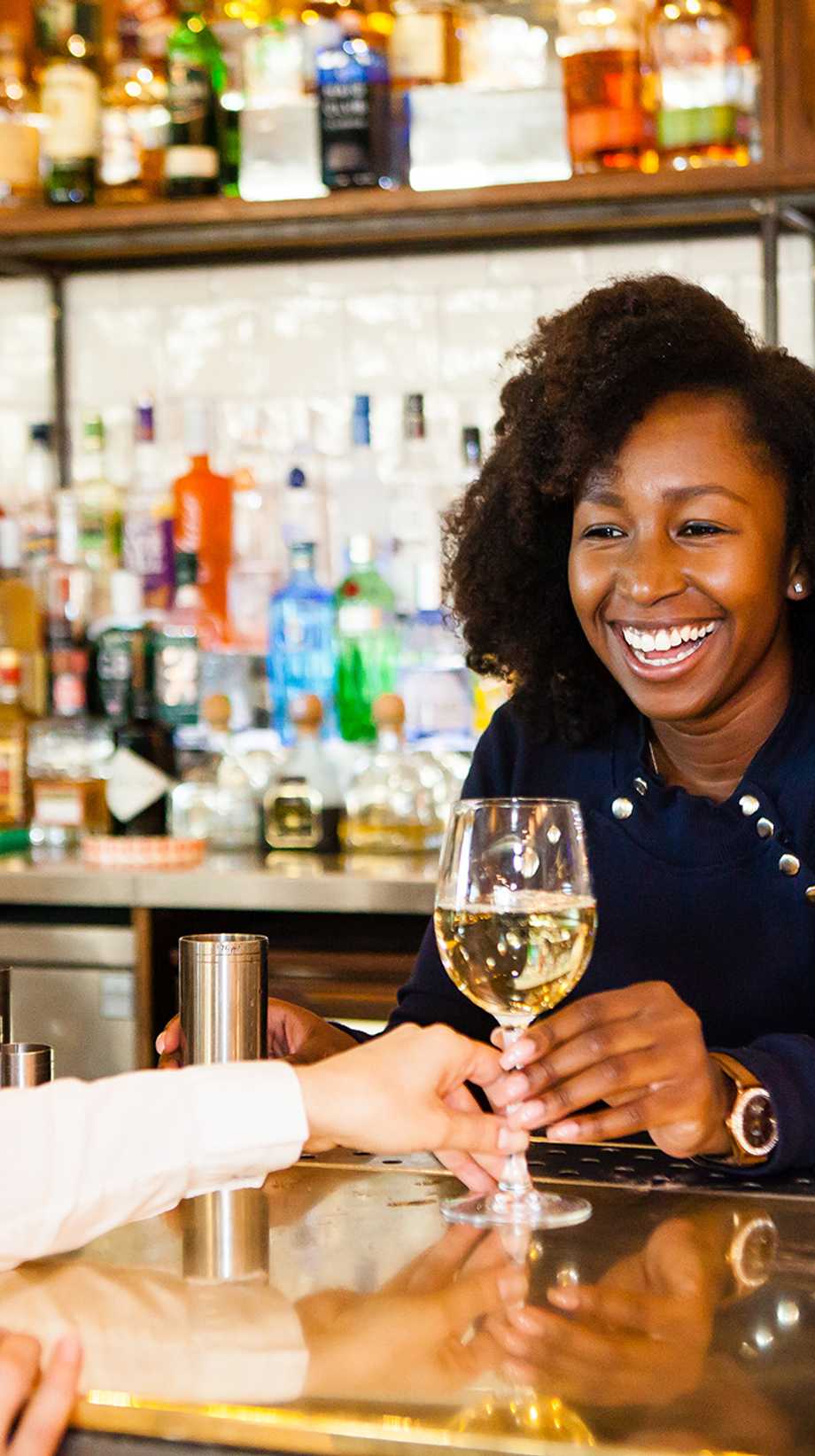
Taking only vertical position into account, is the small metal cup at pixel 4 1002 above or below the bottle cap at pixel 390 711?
below

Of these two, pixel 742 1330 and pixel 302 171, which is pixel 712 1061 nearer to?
pixel 742 1330

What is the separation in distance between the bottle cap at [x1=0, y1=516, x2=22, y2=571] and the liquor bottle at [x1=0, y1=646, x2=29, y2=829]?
A: 0.16 meters

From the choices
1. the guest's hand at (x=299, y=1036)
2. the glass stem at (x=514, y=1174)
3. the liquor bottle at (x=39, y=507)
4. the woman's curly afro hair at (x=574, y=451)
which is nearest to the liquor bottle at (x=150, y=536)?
the liquor bottle at (x=39, y=507)

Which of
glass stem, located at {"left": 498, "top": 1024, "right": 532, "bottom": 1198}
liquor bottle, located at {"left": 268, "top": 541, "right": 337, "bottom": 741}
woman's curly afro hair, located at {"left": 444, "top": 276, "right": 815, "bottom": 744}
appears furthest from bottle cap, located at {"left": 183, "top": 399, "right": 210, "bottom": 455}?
glass stem, located at {"left": 498, "top": 1024, "right": 532, "bottom": 1198}

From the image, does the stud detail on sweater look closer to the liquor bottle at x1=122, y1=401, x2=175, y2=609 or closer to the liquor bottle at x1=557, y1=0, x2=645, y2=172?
the liquor bottle at x1=557, y1=0, x2=645, y2=172

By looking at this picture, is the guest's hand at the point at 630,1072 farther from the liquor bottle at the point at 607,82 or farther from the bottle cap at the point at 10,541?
the bottle cap at the point at 10,541

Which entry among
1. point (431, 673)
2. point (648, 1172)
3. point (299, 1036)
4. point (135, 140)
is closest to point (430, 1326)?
point (648, 1172)

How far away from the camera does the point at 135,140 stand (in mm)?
2721

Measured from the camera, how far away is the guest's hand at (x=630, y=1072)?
1010 mm

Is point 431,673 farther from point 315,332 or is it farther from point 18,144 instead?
point 18,144

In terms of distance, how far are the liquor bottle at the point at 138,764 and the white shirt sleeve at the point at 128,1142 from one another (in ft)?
6.00

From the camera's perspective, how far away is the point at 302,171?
2625 millimetres

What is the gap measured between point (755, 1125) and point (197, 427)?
75.5 inches

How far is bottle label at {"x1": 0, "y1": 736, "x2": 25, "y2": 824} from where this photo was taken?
2.76 metres
